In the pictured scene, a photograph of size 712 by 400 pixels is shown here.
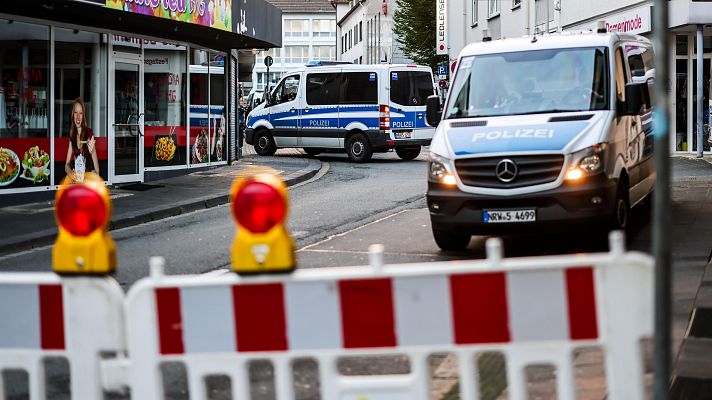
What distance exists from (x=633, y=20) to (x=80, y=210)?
90.3 ft

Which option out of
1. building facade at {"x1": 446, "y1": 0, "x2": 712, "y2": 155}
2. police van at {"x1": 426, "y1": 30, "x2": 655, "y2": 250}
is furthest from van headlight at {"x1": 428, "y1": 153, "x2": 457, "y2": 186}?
building facade at {"x1": 446, "y1": 0, "x2": 712, "y2": 155}

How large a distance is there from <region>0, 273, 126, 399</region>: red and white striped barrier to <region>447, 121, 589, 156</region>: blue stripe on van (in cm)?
680

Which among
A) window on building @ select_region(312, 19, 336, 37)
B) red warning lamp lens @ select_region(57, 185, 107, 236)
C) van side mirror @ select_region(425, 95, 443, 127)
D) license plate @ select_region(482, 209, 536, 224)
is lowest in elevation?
license plate @ select_region(482, 209, 536, 224)

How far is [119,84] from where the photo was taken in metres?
20.1

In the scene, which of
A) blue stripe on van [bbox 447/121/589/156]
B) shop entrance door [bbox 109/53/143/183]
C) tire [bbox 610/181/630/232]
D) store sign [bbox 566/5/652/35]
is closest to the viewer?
Result: blue stripe on van [bbox 447/121/589/156]

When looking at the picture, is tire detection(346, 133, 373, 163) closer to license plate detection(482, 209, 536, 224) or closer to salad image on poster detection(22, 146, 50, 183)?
salad image on poster detection(22, 146, 50, 183)

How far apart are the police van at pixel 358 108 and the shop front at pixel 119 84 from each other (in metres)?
3.49

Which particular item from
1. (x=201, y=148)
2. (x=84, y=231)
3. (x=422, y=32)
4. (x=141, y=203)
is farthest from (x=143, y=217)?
(x=422, y=32)

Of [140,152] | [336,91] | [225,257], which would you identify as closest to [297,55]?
[336,91]

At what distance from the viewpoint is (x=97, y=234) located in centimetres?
353

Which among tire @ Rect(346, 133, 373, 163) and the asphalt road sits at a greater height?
tire @ Rect(346, 133, 373, 163)

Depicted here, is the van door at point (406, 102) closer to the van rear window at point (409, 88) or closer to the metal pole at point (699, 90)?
the van rear window at point (409, 88)

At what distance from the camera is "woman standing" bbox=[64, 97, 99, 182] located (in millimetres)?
18375

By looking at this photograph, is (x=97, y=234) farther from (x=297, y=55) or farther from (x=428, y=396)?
(x=297, y=55)
